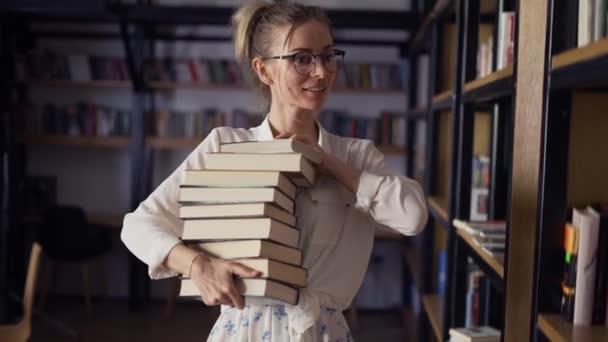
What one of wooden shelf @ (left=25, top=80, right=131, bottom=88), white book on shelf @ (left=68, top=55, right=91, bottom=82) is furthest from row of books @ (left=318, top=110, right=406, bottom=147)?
white book on shelf @ (left=68, top=55, right=91, bottom=82)

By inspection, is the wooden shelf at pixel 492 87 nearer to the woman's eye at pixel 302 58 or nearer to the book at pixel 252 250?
the woman's eye at pixel 302 58

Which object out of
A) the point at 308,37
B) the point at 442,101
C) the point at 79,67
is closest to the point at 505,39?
the point at 442,101

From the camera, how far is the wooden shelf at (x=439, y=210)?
2.56 m

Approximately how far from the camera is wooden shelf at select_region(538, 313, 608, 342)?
1.13m

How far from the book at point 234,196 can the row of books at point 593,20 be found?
62 centimetres

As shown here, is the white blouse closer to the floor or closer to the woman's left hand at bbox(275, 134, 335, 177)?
the woman's left hand at bbox(275, 134, 335, 177)

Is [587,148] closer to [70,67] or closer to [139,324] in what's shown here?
[139,324]

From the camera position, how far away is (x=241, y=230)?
3.80ft

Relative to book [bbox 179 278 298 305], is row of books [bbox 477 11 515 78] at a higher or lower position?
higher

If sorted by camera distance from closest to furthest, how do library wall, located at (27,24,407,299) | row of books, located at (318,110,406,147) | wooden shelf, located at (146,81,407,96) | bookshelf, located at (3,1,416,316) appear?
bookshelf, located at (3,1,416,316), wooden shelf, located at (146,81,407,96), row of books, located at (318,110,406,147), library wall, located at (27,24,407,299)

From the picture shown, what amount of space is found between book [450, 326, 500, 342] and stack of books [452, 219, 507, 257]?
305 mm

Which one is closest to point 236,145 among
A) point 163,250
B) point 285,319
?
point 163,250

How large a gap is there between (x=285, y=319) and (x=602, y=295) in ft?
2.02

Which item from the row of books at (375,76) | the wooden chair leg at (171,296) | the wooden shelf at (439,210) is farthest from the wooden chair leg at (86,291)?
the wooden shelf at (439,210)
